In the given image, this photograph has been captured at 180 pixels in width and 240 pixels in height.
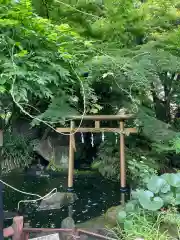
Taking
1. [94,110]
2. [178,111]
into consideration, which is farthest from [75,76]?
[178,111]

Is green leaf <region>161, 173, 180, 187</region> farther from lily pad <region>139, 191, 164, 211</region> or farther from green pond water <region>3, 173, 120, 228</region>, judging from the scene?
green pond water <region>3, 173, 120, 228</region>

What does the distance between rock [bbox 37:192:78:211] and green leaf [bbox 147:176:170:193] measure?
7.34ft

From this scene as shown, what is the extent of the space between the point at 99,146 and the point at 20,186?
1902mm

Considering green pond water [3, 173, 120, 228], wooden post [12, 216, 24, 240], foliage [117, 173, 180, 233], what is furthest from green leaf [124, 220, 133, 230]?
green pond water [3, 173, 120, 228]

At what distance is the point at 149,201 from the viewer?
2574 mm

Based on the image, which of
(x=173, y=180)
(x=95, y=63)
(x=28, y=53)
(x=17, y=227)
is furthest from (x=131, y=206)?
(x=28, y=53)

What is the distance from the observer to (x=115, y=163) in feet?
19.2

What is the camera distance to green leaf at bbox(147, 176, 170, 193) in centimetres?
265

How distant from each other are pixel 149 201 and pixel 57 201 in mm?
2322

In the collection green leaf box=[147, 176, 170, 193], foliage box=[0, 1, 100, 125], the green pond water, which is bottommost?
the green pond water

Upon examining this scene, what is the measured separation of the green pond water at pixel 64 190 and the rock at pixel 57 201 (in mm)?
92

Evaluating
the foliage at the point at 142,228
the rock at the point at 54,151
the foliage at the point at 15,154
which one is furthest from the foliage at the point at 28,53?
the foliage at the point at 15,154

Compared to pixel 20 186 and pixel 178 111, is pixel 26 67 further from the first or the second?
pixel 178 111

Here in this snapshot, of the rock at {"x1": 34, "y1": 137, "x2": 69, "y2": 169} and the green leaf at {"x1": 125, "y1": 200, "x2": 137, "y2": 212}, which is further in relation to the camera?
the rock at {"x1": 34, "y1": 137, "x2": 69, "y2": 169}
